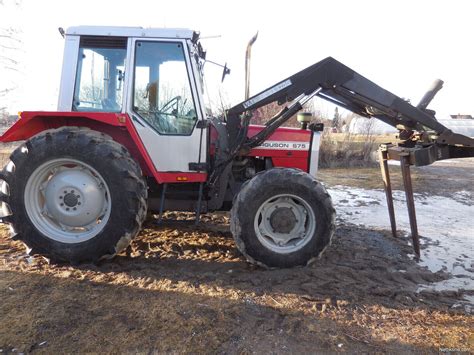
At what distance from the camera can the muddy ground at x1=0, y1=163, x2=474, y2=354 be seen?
266 cm

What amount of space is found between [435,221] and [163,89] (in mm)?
5080

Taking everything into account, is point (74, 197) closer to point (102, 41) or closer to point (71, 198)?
point (71, 198)

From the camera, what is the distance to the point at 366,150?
1591 cm

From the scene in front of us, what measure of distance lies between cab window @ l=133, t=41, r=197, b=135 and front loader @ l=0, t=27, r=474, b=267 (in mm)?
11

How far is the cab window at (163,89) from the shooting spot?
407 centimetres

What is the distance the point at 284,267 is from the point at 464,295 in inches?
67.7

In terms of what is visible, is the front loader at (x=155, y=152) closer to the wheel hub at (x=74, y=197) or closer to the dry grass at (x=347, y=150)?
the wheel hub at (x=74, y=197)

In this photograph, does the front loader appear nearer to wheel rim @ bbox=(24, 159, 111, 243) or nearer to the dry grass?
wheel rim @ bbox=(24, 159, 111, 243)

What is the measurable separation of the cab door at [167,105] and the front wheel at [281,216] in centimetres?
75

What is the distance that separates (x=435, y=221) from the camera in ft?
21.0

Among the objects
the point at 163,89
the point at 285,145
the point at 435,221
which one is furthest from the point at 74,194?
the point at 435,221

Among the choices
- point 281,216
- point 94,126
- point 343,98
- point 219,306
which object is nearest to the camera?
point 219,306

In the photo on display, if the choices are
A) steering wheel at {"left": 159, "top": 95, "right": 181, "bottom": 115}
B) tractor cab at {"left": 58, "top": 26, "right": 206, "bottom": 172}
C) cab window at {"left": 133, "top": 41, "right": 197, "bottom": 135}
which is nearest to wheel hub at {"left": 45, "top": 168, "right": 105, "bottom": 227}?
tractor cab at {"left": 58, "top": 26, "right": 206, "bottom": 172}

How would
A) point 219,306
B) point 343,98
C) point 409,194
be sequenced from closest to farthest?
point 219,306
point 409,194
point 343,98
